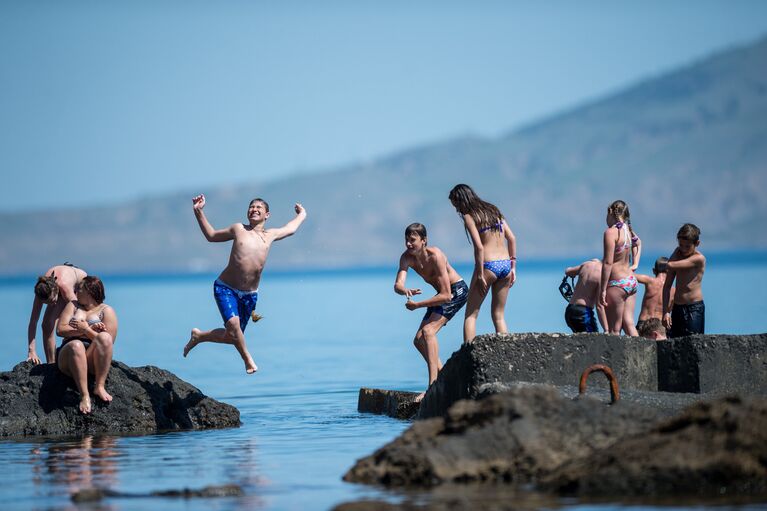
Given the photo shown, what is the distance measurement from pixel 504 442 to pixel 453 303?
4493mm

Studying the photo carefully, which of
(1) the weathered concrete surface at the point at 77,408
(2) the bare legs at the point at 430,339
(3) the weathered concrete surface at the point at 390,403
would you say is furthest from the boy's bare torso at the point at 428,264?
(1) the weathered concrete surface at the point at 77,408

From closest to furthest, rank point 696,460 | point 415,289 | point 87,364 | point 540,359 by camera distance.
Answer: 1. point 696,460
2. point 540,359
3. point 87,364
4. point 415,289

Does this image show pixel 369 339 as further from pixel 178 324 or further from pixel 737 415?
pixel 737 415

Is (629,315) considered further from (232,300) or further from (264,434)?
(232,300)

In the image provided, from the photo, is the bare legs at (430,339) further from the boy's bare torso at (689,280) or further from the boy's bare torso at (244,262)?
the boy's bare torso at (689,280)

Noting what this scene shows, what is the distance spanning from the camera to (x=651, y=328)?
47.1 feet

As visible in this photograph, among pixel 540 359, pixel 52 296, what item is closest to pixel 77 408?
pixel 52 296

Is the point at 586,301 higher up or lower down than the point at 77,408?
higher up

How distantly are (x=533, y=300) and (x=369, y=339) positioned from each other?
21.0 m

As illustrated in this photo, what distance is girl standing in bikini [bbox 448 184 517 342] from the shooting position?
13422 mm

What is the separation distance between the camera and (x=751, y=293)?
50062 millimetres

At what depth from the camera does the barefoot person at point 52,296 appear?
44.5 ft

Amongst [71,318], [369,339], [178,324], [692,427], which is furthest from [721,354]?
[178,324]

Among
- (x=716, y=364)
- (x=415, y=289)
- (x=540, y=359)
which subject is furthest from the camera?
(x=415, y=289)
